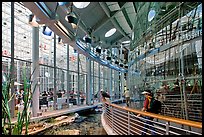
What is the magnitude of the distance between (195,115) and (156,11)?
3.80 m

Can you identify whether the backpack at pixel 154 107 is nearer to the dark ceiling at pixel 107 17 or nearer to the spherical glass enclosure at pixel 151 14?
the dark ceiling at pixel 107 17

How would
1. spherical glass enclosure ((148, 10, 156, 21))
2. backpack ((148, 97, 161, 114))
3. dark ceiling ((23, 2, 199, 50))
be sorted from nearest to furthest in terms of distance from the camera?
backpack ((148, 97, 161, 114)) → dark ceiling ((23, 2, 199, 50)) → spherical glass enclosure ((148, 10, 156, 21))

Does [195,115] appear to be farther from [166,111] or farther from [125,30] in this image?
[125,30]

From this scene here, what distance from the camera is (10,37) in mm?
7734

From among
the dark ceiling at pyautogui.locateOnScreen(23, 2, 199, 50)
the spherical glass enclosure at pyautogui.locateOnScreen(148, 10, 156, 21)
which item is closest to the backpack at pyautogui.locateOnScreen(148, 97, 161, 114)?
the dark ceiling at pyautogui.locateOnScreen(23, 2, 199, 50)

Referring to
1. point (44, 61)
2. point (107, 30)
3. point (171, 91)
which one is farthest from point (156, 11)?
point (107, 30)

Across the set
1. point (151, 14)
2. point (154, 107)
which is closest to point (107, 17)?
point (151, 14)

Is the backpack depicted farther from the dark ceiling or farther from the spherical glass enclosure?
the spherical glass enclosure

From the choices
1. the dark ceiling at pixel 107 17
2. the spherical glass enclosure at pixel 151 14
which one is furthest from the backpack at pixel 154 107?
the spherical glass enclosure at pixel 151 14

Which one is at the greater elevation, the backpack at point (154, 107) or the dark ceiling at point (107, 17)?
the dark ceiling at point (107, 17)

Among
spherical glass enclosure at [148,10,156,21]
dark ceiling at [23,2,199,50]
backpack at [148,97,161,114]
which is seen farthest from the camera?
spherical glass enclosure at [148,10,156,21]

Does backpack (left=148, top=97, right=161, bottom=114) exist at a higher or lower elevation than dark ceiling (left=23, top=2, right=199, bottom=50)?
lower

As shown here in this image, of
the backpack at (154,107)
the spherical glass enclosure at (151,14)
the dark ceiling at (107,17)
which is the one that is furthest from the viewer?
the spherical glass enclosure at (151,14)

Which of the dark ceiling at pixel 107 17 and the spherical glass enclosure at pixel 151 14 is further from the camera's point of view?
the spherical glass enclosure at pixel 151 14
